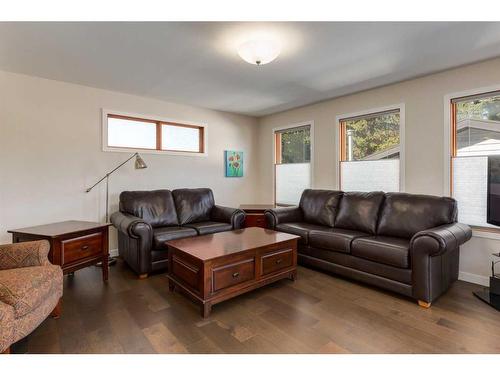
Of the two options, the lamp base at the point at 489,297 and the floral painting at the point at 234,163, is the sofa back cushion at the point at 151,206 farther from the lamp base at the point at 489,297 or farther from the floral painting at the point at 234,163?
the lamp base at the point at 489,297

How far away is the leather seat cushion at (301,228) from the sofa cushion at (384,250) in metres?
0.61

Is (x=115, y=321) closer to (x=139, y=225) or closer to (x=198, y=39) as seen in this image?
(x=139, y=225)

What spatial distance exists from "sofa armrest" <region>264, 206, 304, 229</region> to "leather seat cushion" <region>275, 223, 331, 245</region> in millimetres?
92

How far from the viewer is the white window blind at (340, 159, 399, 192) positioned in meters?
3.58

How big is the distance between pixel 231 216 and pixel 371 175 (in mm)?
2100

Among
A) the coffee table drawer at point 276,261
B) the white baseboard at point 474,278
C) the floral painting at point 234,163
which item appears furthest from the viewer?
the floral painting at point 234,163

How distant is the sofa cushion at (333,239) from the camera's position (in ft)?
9.48

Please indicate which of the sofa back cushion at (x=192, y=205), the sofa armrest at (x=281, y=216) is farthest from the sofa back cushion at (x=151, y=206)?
the sofa armrest at (x=281, y=216)

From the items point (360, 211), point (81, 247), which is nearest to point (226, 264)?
point (81, 247)

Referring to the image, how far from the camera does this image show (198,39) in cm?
231

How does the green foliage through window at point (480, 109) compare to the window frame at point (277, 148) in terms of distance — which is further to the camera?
the window frame at point (277, 148)

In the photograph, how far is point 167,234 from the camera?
123 inches
